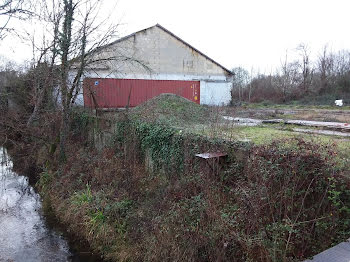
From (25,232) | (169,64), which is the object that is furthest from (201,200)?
(169,64)

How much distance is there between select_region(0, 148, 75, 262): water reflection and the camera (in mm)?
6324

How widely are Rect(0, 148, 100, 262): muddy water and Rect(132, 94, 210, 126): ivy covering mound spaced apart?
4673 millimetres

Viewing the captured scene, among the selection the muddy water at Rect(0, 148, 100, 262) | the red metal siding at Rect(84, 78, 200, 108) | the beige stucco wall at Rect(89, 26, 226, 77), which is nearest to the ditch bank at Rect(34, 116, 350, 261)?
the muddy water at Rect(0, 148, 100, 262)

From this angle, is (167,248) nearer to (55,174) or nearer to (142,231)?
(142,231)

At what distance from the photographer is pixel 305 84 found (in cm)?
3167

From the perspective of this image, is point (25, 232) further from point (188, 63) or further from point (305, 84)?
point (305, 84)

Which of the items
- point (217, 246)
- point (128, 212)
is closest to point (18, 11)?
point (128, 212)

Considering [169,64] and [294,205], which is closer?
[294,205]

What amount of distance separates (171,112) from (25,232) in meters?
6.67

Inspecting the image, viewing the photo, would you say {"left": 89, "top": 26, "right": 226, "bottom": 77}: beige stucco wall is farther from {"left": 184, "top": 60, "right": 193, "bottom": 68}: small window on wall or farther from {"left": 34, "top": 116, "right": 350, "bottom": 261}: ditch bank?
{"left": 34, "top": 116, "right": 350, "bottom": 261}: ditch bank

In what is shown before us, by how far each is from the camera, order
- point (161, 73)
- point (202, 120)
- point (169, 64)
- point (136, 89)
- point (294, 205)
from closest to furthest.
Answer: point (294, 205) < point (202, 120) < point (136, 89) < point (161, 73) < point (169, 64)

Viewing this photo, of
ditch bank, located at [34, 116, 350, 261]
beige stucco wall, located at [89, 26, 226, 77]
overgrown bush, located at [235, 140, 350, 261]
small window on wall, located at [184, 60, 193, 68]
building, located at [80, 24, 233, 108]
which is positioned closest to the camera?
overgrown bush, located at [235, 140, 350, 261]

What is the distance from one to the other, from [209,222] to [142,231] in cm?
173

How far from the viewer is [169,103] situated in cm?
1244
